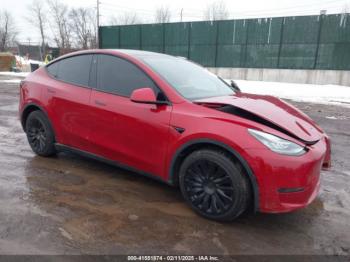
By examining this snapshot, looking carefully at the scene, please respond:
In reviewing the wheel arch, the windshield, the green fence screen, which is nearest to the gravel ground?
the wheel arch

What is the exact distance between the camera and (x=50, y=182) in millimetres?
4074

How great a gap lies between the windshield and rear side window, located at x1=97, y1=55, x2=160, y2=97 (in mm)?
177

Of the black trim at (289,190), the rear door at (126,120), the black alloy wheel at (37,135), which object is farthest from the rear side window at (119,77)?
the black trim at (289,190)

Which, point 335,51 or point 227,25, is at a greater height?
point 227,25

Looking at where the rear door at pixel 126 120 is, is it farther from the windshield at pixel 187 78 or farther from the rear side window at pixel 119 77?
the windshield at pixel 187 78

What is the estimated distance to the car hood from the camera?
3100 millimetres

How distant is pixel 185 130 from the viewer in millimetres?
3244

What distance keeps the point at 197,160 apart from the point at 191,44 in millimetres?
21021

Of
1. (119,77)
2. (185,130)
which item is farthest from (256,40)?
(185,130)

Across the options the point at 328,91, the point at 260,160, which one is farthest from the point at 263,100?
the point at 328,91

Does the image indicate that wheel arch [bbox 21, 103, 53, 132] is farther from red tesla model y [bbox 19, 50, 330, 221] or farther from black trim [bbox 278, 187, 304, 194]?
black trim [bbox 278, 187, 304, 194]

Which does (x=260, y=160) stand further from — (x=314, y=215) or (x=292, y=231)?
(x=314, y=215)

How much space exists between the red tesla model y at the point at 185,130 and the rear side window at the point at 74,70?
0.02 meters

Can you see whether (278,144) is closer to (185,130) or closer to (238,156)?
(238,156)
